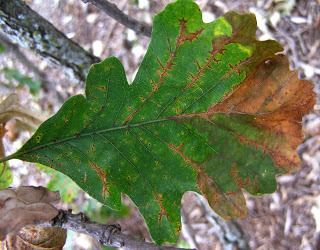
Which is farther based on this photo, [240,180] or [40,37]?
[40,37]

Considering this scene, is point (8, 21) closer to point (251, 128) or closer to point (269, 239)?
point (251, 128)

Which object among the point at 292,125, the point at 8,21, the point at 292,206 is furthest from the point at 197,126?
the point at 292,206

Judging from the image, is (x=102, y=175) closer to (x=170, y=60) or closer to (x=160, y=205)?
(x=160, y=205)

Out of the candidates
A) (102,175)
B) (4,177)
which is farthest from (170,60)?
(4,177)

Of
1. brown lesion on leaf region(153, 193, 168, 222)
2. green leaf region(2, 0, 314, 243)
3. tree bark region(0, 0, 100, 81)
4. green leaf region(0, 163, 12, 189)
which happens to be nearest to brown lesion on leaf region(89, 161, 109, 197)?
A: green leaf region(2, 0, 314, 243)

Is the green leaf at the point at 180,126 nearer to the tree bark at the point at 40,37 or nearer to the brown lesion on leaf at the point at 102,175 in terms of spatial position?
the brown lesion on leaf at the point at 102,175

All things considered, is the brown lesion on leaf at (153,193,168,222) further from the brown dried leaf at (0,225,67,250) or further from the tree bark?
the tree bark

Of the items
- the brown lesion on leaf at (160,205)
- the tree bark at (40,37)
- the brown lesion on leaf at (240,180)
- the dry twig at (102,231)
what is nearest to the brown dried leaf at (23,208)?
the dry twig at (102,231)
